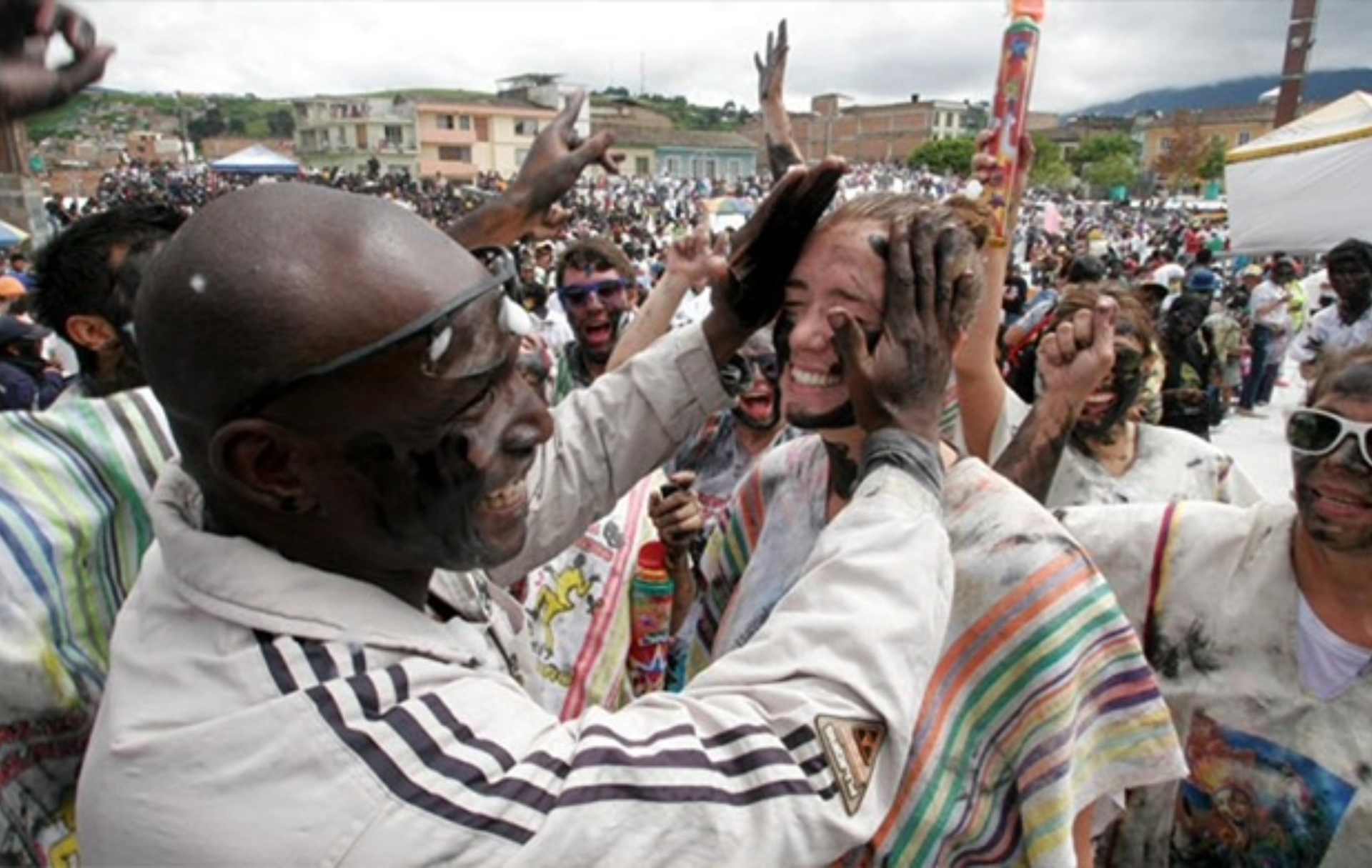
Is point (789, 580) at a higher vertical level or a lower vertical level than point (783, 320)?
lower

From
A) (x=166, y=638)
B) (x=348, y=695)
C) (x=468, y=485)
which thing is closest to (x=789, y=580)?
(x=468, y=485)

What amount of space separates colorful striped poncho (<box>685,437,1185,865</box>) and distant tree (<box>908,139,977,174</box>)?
2668 inches

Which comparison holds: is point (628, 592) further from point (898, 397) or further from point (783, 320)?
point (898, 397)

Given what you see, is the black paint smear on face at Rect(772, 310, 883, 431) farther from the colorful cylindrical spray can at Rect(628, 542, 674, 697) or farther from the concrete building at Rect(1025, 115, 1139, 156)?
the concrete building at Rect(1025, 115, 1139, 156)

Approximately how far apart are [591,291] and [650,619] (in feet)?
6.08

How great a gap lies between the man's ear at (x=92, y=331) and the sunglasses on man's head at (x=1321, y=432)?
8.38 ft

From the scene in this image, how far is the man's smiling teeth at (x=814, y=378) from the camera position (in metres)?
1.68

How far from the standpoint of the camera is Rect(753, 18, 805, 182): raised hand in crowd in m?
2.47

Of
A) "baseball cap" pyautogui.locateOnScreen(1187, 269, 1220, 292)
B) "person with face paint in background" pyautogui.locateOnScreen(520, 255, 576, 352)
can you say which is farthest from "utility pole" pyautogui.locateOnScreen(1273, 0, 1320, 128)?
"person with face paint in background" pyautogui.locateOnScreen(520, 255, 576, 352)

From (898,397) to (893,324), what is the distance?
0.11m

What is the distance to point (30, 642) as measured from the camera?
134 centimetres

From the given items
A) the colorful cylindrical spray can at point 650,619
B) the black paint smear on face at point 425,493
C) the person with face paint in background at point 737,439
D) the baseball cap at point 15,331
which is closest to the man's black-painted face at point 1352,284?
the person with face paint in background at point 737,439

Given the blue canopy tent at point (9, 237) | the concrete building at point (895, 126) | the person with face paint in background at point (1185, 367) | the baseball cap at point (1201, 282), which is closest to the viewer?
the person with face paint in background at point (1185, 367)

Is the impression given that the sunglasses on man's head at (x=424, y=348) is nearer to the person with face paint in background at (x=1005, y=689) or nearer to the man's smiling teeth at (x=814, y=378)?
the person with face paint in background at (x=1005, y=689)
